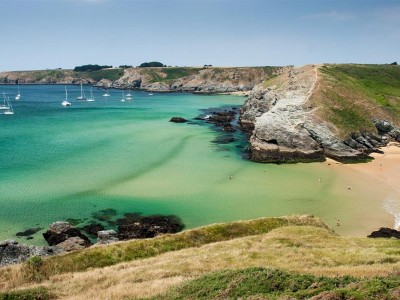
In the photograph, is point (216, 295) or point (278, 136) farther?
point (278, 136)

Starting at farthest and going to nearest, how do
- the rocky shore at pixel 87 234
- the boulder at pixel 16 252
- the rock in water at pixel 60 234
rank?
the rock in water at pixel 60 234 → the rocky shore at pixel 87 234 → the boulder at pixel 16 252

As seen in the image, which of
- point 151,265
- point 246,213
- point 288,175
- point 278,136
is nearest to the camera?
point 151,265

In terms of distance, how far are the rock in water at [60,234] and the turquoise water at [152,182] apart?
1.19 meters

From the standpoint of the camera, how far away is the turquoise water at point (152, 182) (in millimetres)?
45094

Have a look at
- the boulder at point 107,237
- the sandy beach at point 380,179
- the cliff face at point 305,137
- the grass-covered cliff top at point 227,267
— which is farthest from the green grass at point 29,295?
the cliff face at point 305,137

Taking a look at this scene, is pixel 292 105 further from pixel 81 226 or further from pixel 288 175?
pixel 81 226

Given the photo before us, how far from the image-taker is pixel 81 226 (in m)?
41.2

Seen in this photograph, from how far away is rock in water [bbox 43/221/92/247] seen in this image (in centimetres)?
3647

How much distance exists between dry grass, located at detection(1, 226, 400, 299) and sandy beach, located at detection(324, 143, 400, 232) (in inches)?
577

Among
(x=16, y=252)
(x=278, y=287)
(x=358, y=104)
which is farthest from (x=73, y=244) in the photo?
(x=358, y=104)

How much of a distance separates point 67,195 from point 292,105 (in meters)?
54.4

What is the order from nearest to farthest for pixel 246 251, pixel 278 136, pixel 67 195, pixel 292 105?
pixel 246 251
pixel 67 195
pixel 278 136
pixel 292 105

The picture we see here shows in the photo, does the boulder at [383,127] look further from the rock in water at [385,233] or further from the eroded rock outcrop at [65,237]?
the eroded rock outcrop at [65,237]

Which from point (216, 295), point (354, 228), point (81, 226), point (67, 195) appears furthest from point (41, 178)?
point (216, 295)
